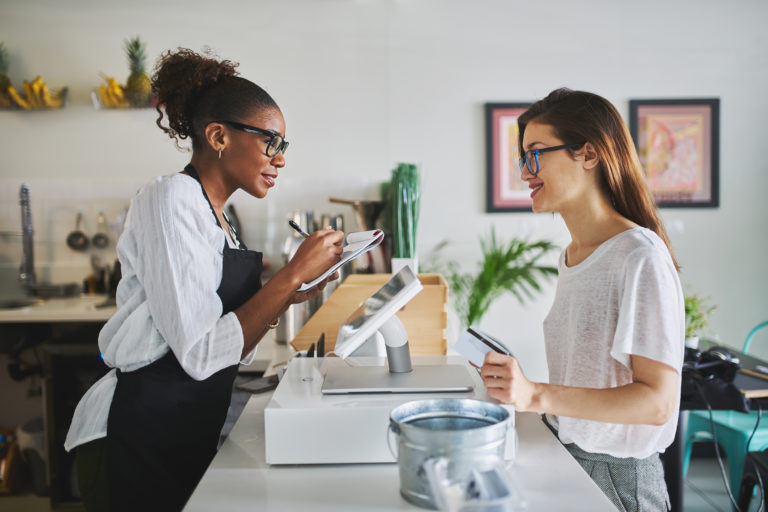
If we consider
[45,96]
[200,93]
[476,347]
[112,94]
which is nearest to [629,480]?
[476,347]

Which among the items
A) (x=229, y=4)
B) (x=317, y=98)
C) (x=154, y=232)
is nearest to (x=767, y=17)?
(x=317, y=98)

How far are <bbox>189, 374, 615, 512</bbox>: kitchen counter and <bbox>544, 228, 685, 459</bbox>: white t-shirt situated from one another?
0.14 m

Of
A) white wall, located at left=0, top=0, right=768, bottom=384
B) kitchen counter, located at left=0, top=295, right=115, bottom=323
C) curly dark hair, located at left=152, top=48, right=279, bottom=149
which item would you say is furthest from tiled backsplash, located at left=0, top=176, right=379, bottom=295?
curly dark hair, located at left=152, top=48, right=279, bottom=149

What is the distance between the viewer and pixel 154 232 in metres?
1.25

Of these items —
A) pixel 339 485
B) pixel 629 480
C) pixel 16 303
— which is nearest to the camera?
pixel 339 485

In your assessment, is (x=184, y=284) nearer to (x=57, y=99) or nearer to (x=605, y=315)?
(x=605, y=315)

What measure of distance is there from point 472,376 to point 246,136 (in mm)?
754

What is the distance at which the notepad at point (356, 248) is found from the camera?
1322mm

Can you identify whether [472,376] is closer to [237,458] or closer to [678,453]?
[237,458]

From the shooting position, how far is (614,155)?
1.37m

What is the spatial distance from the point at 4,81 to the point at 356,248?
3321 mm

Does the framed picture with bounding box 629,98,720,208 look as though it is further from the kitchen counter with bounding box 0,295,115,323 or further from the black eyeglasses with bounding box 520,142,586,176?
the kitchen counter with bounding box 0,295,115,323

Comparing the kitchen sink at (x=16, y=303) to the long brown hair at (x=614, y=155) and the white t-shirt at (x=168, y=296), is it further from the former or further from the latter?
the long brown hair at (x=614, y=155)

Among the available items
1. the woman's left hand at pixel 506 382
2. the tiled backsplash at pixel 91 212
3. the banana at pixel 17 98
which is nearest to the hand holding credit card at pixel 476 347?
the woman's left hand at pixel 506 382
